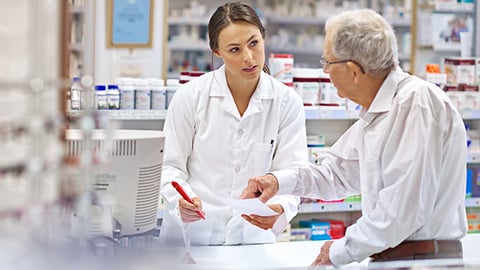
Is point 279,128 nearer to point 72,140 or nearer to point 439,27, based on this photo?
point 72,140

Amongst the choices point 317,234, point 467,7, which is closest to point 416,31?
point 467,7

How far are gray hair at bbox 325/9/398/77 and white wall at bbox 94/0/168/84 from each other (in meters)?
3.94

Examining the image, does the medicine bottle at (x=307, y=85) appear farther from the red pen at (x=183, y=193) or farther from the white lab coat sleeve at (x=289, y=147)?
the red pen at (x=183, y=193)

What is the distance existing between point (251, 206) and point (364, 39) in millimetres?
725

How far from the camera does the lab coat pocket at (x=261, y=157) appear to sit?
3.05 meters

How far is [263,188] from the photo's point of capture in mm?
2730

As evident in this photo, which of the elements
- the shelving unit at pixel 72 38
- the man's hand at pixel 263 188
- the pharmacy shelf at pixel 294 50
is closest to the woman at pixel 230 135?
the man's hand at pixel 263 188

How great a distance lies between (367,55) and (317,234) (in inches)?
94.6

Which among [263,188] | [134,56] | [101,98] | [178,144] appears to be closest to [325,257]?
[263,188]

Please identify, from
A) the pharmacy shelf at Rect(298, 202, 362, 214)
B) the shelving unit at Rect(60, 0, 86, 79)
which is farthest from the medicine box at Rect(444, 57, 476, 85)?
the shelving unit at Rect(60, 0, 86, 79)

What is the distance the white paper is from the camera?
99.3 inches

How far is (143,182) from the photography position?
2.56 metres

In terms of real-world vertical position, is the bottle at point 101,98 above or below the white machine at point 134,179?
above

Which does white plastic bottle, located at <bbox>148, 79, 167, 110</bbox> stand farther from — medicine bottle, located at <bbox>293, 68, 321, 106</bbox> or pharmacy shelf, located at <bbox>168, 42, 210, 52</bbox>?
pharmacy shelf, located at <bbox>168, 42, 210, 52</bbox>
